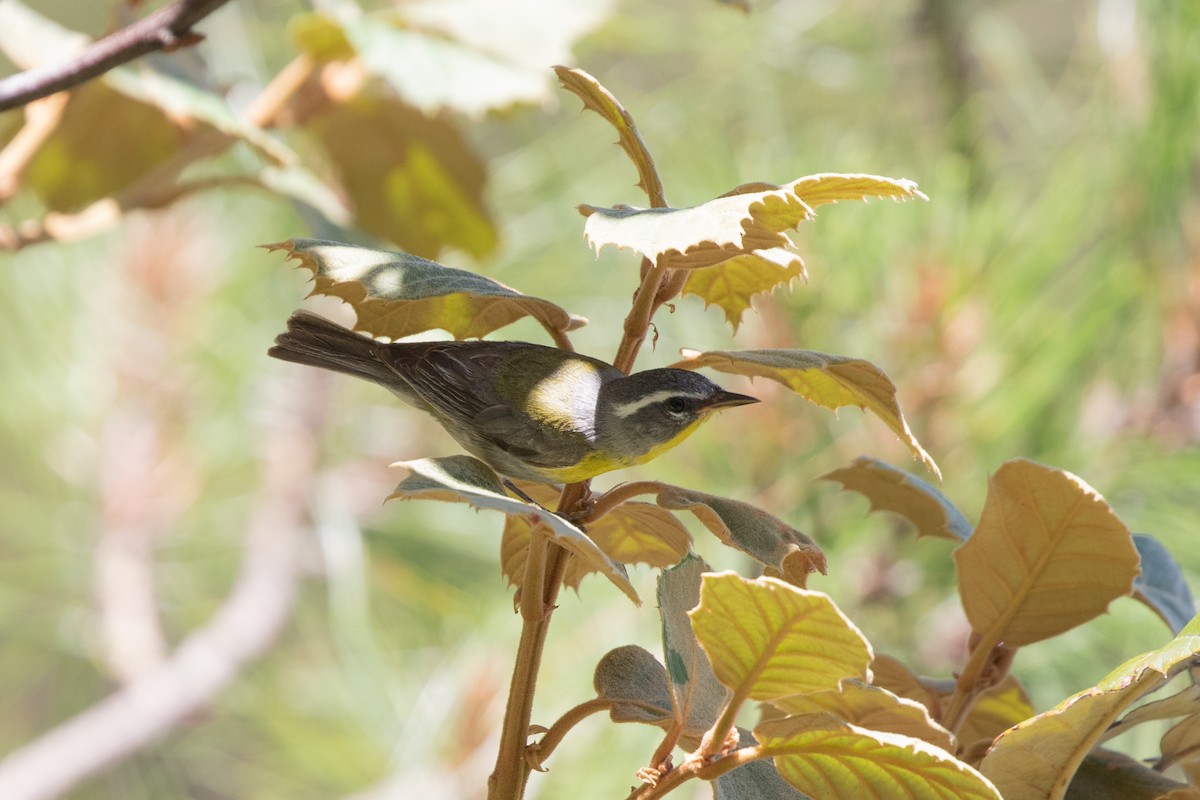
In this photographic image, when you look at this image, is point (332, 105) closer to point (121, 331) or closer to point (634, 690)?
point (634, 690)

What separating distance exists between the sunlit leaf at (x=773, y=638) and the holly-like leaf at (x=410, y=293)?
0.17 m

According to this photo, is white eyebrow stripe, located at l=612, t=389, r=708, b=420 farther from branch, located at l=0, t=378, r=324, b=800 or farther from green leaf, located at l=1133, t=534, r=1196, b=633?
branch, located at l=0, t=378, r=324, b=800

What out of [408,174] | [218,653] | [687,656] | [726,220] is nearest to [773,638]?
[687,656]

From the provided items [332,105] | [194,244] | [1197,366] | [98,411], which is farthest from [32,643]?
[1197,366]

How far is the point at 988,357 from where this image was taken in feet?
4.34

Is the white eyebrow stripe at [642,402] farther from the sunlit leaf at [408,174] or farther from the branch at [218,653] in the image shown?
the branch at [218,653]

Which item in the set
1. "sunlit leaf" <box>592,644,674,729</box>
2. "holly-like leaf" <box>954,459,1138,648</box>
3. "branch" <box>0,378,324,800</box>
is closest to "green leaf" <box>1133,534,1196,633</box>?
"holly-like leaf" <box>954,459,1138,648</box>

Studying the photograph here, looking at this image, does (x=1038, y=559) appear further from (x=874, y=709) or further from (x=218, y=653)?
(x=218, y=653)

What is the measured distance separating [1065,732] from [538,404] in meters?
0.56

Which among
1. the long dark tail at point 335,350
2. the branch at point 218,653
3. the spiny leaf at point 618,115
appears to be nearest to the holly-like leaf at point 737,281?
the spiny leaf at point 618,115

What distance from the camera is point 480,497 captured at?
0.42 m

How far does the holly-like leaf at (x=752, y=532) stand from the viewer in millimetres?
502

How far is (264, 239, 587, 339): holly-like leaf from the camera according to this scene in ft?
1.65

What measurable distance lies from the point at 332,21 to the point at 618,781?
82cm
